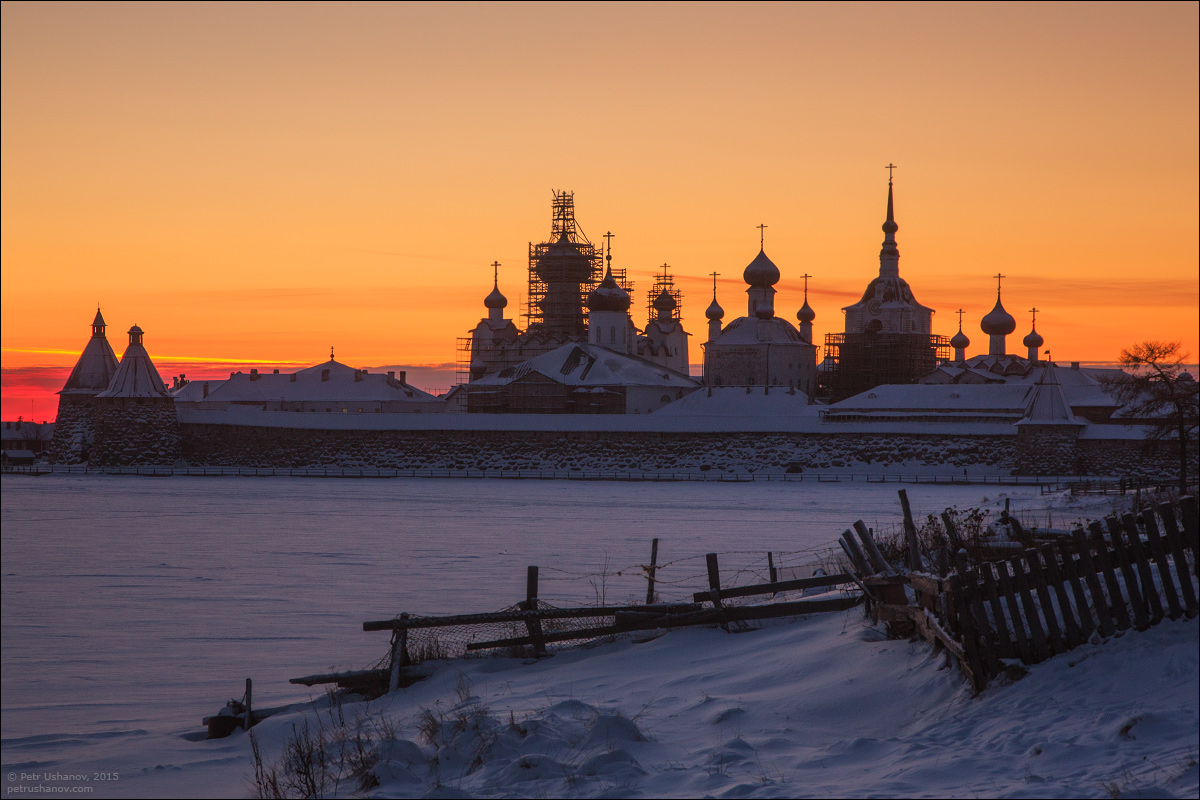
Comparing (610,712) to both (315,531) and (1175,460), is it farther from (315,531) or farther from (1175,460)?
(1175,460)

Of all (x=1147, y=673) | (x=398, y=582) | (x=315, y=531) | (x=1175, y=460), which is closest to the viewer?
(x=1147, y=673)

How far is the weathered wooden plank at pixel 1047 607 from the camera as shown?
6863mm

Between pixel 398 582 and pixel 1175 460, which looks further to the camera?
pixel 1175 460

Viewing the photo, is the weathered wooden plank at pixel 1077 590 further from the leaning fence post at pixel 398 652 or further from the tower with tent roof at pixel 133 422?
the tower with tent roof at pixel 133 422

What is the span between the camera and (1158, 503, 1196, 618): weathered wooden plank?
21.3ft

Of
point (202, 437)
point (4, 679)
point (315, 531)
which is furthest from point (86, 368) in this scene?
point (4, 679)

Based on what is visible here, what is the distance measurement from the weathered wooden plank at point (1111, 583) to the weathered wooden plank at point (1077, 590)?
13 centimetres

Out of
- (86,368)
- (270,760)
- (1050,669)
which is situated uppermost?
(86,368)

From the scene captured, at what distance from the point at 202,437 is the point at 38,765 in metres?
46.9

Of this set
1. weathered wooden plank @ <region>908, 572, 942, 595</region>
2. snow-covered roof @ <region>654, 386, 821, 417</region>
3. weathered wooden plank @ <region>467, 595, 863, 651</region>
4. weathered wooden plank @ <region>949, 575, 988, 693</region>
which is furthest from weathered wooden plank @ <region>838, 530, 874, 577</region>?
snow-covered roof @ <region>654, 386, 821, 417</region>

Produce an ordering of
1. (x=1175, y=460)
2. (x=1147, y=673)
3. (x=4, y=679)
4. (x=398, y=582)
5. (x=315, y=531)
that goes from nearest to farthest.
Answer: (x=1147, y=673)
(x=4, y=679)
(x=398, y=582)
(x=315, y=531)
(x=1175, y=460)

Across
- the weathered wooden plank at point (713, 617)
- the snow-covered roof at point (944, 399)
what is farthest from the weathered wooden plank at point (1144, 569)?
the snow-covered roof at point (944, 399)

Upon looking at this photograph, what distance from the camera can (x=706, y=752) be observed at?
22.5 ft

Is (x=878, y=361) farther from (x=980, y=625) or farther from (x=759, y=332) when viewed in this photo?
(x=980, y=625)
